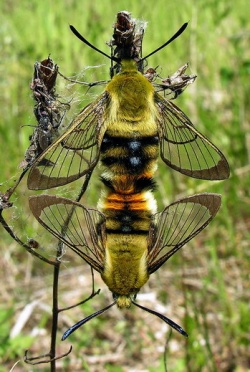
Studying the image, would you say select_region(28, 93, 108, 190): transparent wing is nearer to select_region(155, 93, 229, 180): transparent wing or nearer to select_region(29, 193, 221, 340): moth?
select_region(29, 193, 221, 340): moth

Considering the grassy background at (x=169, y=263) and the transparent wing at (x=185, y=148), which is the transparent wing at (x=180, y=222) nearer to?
the transparent wing at (x=185, y=148)

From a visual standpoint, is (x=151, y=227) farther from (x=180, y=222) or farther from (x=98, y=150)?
(x=98, y=150)

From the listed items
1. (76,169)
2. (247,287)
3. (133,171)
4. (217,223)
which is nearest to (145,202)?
(133,171)

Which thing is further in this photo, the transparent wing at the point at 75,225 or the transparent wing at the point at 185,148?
the transparent wing at the point at 185,148

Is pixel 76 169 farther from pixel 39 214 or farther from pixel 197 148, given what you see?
pixel 197 148

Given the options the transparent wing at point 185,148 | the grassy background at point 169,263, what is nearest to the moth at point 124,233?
the transparent wing at point 185,148

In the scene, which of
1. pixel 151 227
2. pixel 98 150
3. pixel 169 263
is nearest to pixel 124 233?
pixel 151 227
